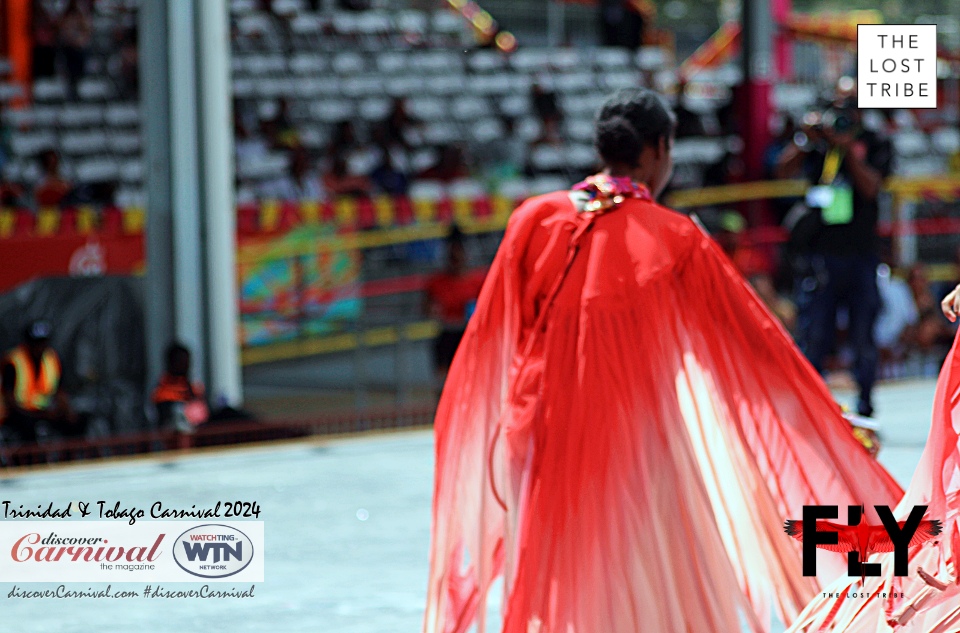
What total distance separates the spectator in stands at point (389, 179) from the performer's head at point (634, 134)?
1061 cm

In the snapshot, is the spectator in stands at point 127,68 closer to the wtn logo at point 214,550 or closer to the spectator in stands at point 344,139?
the spectator in stands at point 344,139

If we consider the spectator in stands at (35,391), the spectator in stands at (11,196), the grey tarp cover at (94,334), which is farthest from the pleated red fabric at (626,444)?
the spectator in stands at (11,196)

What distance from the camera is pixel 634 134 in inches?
153

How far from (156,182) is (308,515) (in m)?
3.59

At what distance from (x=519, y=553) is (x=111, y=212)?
28.2 feet

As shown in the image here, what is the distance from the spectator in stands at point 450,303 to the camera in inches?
386

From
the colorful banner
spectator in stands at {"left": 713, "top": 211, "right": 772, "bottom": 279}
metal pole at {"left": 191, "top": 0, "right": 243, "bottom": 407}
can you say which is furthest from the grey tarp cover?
spectator in stands at {"left": 713, "top": 211, "right": 772, "bottom": 279}

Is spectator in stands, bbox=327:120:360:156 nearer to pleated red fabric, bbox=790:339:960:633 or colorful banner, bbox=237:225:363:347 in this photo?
colorful banner, bbox=237:225:363:347

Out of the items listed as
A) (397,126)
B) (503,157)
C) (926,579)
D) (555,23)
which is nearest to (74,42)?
(397,126)

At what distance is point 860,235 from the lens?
7629mm

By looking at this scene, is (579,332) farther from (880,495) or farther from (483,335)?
(880,495)

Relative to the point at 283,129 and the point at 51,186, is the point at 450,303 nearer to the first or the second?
the point at 51,186

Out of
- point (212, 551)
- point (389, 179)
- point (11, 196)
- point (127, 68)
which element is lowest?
point (212, 551)

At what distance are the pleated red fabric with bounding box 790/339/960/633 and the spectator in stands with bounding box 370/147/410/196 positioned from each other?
11.1 meters
